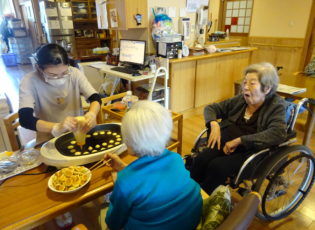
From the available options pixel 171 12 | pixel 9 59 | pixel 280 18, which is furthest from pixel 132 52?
pixel 9 59

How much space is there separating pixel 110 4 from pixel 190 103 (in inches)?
66.4

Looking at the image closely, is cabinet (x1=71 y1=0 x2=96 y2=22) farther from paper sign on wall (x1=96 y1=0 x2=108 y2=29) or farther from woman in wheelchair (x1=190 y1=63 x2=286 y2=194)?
woman in wheelchair (x1=190 y1=63 x2=286 y2=194)

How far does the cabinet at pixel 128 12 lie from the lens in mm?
2789

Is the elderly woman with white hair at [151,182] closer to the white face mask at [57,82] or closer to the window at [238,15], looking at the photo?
the white face mask at [57,82]

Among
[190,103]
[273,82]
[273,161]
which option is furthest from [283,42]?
[273,161]

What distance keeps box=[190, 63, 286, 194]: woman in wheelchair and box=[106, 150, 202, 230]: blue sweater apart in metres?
0.66

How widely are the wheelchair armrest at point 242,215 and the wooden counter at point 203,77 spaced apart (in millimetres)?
2327

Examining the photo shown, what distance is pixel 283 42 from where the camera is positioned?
15.9 feet

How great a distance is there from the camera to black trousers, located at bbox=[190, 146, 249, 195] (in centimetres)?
139

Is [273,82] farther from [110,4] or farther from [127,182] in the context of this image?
[110,4]

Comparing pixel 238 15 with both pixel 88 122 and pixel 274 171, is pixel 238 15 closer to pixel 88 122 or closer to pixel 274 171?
pixel 274 171

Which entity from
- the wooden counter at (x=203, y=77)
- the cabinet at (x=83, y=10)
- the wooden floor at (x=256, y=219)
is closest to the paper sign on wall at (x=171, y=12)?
the wooden counter at (x=203, y=77)

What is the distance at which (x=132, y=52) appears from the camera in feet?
9.69

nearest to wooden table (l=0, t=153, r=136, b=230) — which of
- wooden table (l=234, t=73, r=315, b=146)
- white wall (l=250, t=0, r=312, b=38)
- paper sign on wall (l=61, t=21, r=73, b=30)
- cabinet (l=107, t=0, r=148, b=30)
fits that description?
wooden table (l=234, t=73, r=315, b=146)
